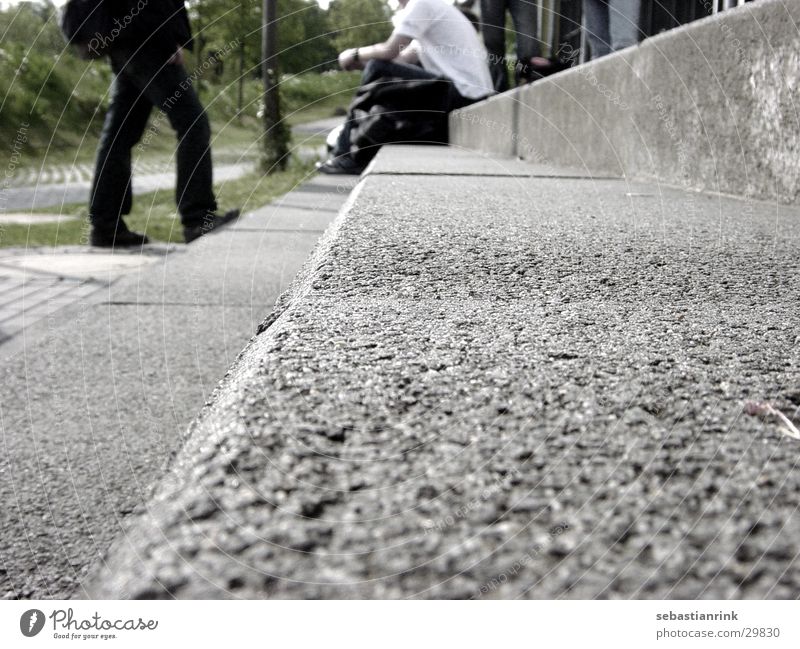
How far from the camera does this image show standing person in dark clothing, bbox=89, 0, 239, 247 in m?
3.30

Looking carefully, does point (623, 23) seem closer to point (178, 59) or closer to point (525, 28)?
→ point (525, 28)

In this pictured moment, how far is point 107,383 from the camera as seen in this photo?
5.96ft

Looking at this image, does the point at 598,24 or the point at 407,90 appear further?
the point at 407,90

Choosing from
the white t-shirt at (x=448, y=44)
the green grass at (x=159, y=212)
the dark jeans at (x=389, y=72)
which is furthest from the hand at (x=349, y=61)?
the green grass at (x=159, y=212)

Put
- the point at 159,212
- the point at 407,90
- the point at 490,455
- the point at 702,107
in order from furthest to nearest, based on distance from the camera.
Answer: the point at 407,90, the point at 159,212, the point at 702,107, the point at 490,455

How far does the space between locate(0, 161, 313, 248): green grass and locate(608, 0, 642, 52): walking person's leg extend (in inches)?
87.7

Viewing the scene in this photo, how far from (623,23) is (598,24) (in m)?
0.24

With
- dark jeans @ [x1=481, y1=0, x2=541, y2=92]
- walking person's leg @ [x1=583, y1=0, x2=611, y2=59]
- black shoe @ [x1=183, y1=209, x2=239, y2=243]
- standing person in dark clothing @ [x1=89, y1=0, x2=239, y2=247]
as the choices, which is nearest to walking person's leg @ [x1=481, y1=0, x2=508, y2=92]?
dark jeans @ [x1=481, y1=0, x2=541, y2=92]

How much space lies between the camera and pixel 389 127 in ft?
18.7

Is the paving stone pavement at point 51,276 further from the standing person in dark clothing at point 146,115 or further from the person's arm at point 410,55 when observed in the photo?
the person's arm at point 410,55

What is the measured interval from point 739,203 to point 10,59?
466cm

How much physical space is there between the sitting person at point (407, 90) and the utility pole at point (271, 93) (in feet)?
1.47

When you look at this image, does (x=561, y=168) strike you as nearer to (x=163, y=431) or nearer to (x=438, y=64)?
(x=163, y=431)

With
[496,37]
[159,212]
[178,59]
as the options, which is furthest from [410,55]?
[178,59]
